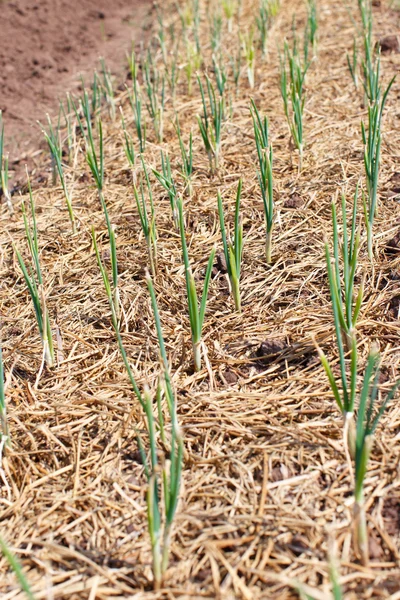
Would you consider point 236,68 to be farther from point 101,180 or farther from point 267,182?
point 267,182

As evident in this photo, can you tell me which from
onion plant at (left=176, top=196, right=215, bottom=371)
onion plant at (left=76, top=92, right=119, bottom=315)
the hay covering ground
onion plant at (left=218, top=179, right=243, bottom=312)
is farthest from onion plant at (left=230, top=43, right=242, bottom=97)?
onion plant at (left=176, top=196, right=215, bottom=371)

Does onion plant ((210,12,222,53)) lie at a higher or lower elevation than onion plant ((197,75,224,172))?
higher

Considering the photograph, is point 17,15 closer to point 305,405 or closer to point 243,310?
point 243,310

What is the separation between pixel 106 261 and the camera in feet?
8.25

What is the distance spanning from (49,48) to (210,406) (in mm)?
3801

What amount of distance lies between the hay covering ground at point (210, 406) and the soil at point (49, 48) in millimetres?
1140

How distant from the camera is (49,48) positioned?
4.77 metres

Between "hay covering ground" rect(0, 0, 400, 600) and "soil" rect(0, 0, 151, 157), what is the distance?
114 cm

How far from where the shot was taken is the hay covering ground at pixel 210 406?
1.43 metres

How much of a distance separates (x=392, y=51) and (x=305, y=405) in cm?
283

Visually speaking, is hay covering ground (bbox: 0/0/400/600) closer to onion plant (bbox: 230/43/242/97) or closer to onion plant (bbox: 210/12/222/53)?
onion plant (bbox: 230/43/242/97)

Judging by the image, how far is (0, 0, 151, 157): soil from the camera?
4027 millimetres

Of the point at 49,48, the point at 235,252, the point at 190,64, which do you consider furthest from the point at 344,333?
the point at 49,48

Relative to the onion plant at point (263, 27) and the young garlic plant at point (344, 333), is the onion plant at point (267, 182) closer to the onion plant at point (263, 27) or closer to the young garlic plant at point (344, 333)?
the young garlic plant at point (344, 333)
